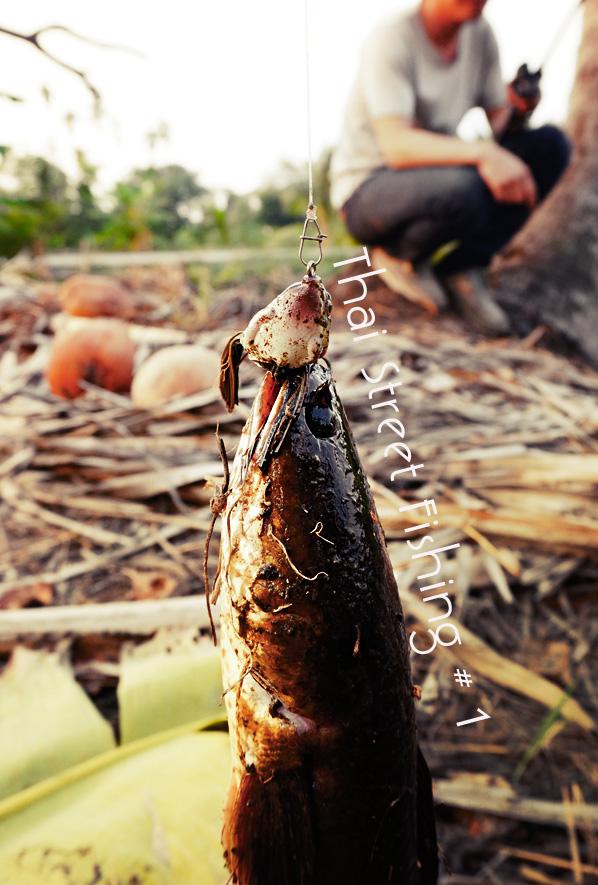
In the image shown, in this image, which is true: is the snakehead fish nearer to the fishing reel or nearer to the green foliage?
the fishing reel

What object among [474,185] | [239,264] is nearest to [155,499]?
[474,185]

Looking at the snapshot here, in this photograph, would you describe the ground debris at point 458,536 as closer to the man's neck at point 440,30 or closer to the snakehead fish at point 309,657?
the snakehead fish at point 309,657

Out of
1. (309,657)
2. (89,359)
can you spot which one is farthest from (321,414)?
(89,359)

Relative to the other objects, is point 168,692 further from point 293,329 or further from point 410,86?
point 410,86

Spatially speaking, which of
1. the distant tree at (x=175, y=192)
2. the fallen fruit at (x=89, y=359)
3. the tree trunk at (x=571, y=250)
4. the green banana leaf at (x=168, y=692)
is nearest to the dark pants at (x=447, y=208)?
the tree trunk at (x=571, y=250)

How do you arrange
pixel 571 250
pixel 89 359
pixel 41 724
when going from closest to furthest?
pixel 41 724
pixel 89 359
pixel 571 250
